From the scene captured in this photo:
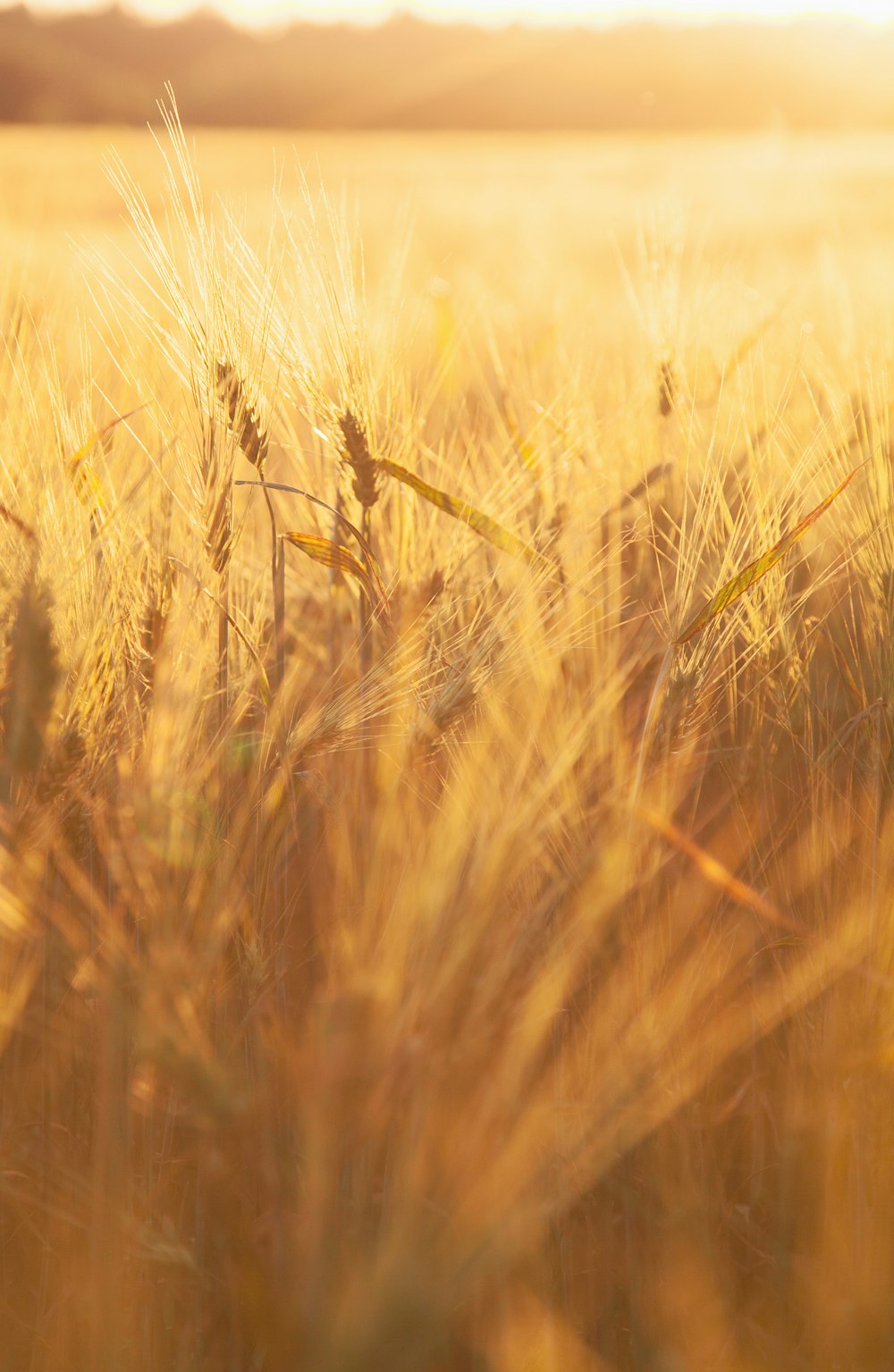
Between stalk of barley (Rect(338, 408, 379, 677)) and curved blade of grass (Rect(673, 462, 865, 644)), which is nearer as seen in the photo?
curved blade of grass (Rect(673, 462, 865, 644))

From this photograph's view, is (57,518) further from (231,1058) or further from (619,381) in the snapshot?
(619,381)

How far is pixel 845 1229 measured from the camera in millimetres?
889

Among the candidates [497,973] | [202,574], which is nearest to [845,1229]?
[497,973]

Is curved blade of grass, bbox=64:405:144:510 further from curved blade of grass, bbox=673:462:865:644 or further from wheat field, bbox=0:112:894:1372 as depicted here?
curved blade of grass, bbox=673:462:865:644

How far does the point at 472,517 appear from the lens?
3.13 feet

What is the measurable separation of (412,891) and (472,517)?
1.28 feet

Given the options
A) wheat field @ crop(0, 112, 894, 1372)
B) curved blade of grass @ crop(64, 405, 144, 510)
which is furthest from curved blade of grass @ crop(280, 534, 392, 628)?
curved blade of grass @ crop(64, 405, 144, 510)

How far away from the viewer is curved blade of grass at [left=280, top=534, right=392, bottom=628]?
0.94 meters

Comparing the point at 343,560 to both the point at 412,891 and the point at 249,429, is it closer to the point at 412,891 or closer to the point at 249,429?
the point at 249,429

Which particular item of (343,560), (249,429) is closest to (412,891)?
(343,560)

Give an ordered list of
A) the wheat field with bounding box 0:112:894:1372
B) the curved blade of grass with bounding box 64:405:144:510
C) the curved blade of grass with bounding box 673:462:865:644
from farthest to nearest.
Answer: the curved blade of grass with bounding box 64:405:144:510 < the curved blade of grass with bounding box 673:462:865:644 < the wheat field with bounding box 0:112:894:1372

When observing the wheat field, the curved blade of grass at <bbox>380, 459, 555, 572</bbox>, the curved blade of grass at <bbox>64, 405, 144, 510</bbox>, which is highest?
the curved blade of grass at <bbox>64, 405, 144, 510</bbox>

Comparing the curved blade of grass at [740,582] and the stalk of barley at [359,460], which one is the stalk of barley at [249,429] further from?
the curved blade of grass at [740,582]

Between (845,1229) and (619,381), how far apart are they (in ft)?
4.01
